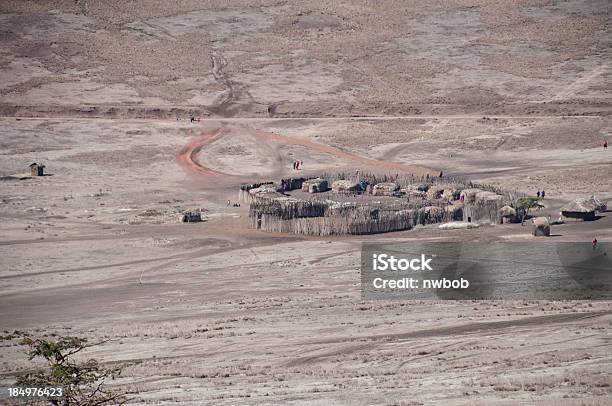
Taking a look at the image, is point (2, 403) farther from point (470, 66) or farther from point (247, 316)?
point (470, 66)

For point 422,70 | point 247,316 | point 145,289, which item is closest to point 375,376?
point 247,316

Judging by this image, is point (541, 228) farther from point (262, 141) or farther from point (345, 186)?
point (262, 141)

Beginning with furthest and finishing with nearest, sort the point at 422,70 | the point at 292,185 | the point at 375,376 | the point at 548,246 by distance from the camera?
1. the point at 422,70
2. the point at 292,185
3. the point at 548,246
4. the point at 375,376

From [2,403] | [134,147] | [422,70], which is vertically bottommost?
[2,403]

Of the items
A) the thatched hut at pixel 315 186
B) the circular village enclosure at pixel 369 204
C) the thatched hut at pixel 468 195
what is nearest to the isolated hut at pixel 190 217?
the circular village enclosure at pixel 369 204

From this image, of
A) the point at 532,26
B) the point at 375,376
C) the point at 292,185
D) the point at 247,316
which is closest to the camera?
the point at 375,376

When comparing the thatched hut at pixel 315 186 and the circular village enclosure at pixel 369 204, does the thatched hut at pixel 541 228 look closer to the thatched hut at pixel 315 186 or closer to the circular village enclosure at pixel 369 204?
the circular village enclosure at pixel 369 204

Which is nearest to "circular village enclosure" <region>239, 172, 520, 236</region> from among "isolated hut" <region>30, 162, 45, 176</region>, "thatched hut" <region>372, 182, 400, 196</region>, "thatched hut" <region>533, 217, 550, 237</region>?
"thatched hut" <region>372, 182, 400, 196</region>
